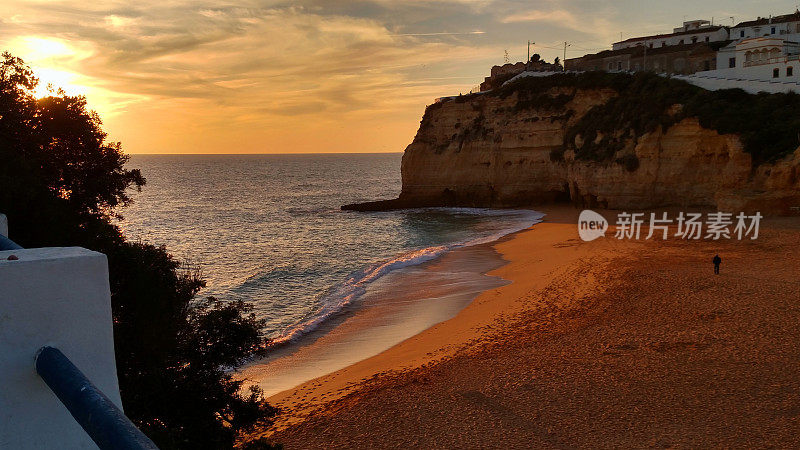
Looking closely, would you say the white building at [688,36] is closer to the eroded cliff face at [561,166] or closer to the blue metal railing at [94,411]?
the eroded cliff face at [561,166]

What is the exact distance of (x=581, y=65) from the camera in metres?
72.7

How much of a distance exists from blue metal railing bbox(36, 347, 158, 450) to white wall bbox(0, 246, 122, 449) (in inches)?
10.0

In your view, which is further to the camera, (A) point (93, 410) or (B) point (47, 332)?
(B) point (47, 332)

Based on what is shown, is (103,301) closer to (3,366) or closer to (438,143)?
(3,366)

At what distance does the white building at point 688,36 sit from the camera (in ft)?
211

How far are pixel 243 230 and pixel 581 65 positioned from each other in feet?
160

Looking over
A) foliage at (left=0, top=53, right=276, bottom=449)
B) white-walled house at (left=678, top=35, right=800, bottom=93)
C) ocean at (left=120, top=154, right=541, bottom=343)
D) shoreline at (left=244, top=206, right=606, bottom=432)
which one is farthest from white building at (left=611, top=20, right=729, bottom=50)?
foliage at (left=0, top=53, right=276, bottom=449)

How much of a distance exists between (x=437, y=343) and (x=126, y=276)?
1105cm

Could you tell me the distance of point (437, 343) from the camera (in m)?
18.5

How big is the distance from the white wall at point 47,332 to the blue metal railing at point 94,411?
255 mm

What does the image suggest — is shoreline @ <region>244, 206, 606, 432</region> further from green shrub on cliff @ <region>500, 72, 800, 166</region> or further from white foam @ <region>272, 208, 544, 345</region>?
green shrub on cliff @ <region>500, 72, 800, 166</region>

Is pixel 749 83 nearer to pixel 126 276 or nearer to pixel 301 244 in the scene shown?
pixel 301 244

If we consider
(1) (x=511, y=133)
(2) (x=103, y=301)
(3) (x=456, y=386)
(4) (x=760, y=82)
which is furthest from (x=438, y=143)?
(2) (x=103, y=301)

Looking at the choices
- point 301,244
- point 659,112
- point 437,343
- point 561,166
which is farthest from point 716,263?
point 561,166
